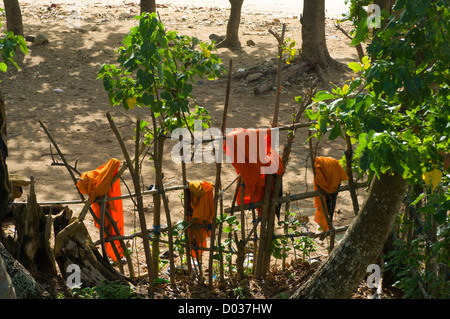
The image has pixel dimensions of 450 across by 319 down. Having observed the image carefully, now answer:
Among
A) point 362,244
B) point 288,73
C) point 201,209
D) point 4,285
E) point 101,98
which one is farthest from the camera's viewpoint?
point 288,73

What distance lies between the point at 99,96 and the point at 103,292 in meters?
6.24

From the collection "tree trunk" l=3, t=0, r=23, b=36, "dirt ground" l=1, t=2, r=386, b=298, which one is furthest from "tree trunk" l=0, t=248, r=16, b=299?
"tree trunk" l=3, t=0, r=23, b=36

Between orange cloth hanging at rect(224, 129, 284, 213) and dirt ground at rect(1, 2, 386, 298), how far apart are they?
0.25 m

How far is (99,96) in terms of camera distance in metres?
9.36

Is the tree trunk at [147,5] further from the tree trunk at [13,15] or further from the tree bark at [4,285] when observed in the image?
the tree bark at [4,285]

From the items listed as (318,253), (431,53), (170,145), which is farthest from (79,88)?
(431,53)

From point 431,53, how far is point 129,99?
1.95m

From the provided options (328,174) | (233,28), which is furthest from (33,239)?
(233,28)

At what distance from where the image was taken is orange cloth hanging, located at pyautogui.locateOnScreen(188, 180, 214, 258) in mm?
3945

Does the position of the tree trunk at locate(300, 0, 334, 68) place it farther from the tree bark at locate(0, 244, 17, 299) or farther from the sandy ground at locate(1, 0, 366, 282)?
the tree bark at locate(0, 244, 17, 299)

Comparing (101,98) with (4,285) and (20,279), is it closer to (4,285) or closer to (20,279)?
(20,279)

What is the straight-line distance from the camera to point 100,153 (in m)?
7.16
